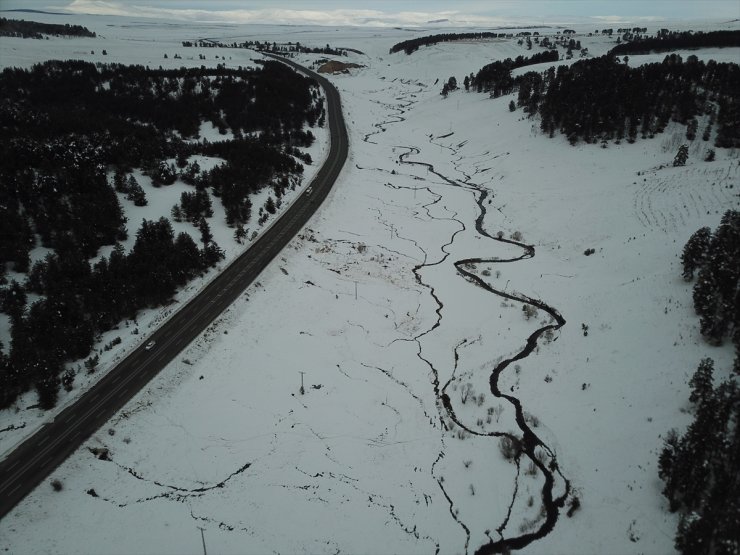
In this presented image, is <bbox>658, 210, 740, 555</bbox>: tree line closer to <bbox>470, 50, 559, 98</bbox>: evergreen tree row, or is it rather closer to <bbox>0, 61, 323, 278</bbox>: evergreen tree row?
<bbox>0, 61, 323, 278</bbox>: evergreen tree row

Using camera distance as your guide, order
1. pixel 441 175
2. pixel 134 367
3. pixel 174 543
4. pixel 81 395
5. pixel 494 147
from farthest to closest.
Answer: pixel 494 147, pixel 441 175, pixel 134 367, pixel 81 395, pixel 174 543

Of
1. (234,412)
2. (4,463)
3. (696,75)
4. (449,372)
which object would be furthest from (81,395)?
(696,75)

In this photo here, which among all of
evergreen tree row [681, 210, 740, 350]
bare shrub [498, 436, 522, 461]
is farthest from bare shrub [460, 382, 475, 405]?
evergreen tree row [681, 210, 740, 350]

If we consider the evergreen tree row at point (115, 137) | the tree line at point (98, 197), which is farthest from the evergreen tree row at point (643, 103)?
the evergreen tree row at point (115, 137)

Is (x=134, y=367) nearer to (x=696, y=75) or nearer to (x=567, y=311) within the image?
(x=567, y=311)

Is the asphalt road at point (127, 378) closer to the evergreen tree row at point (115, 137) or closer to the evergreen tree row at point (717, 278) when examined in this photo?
the evergreen tree row at point (115, 137)

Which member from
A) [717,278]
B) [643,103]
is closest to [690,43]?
[643,103]
